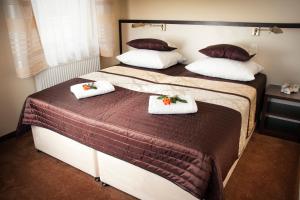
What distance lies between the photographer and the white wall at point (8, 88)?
2266mm

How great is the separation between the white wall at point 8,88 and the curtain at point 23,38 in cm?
12

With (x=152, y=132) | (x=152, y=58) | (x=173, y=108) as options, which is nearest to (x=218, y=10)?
(x=152, y=58)

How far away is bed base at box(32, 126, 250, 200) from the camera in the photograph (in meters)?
1.51

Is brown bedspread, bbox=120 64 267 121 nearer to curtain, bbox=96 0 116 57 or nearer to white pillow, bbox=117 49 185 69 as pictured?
white pillow, bbox=117 49 185 69

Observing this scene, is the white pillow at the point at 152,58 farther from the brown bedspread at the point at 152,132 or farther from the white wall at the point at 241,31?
the brown bedspread at the point at 152,132

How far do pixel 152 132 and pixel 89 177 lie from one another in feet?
2.61

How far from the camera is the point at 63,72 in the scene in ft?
9.25

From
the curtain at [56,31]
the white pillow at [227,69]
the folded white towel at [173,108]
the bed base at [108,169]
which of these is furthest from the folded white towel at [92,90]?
the white pillow at [227,69]

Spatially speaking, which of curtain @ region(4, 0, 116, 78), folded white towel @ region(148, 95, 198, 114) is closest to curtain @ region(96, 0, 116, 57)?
curtain @ region(4, 0, 116, 78)

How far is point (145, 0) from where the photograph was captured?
3.28m

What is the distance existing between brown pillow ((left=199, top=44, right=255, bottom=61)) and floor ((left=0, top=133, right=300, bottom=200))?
89cm

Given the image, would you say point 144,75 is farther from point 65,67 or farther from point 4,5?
point 4,5

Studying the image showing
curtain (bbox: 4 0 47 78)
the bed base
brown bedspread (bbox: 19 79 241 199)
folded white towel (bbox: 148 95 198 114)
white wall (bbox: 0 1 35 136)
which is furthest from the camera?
white wall (bbox: 0 1 35 136)

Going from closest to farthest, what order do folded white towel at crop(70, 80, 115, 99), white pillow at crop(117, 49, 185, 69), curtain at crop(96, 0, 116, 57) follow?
folded white towel at crop(70, 80, 115, 99) → white pillow at crop(117, 49, 185, 69) → curtain at crop(96, 0, 116, 57)
